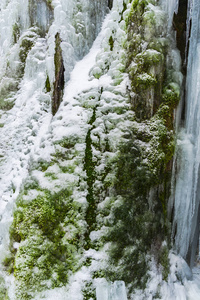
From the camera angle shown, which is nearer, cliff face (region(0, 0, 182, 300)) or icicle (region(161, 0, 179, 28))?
cliff face (region(0, 0, 182, 300))

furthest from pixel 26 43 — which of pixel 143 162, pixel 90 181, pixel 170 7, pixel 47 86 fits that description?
pixel 143 162

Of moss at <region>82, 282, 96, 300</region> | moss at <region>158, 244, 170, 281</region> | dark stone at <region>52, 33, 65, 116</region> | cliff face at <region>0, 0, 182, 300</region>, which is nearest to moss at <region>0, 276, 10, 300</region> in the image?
cliff face at <region>0, 0, 182, 300</region>

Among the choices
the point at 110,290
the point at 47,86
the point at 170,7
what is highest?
the point at 170,7

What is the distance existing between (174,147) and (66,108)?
1.77m

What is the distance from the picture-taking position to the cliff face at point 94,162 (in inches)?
118

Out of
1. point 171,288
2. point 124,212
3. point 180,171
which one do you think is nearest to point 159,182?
point 180,171

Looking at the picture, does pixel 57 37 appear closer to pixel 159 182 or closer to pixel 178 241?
pixel 159 182

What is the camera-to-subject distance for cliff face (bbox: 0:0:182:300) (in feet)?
9.86

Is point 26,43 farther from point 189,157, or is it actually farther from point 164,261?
point 164,261

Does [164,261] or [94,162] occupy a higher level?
[94,162]

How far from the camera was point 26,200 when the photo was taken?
323cm

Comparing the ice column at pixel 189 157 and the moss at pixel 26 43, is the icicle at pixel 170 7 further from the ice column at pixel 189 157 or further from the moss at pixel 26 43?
the moss at pixel 26 43

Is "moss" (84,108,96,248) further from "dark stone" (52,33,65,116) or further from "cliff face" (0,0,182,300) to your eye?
"dark stone" (52,33,65,116)

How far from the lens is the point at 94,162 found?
3338 millimetres
